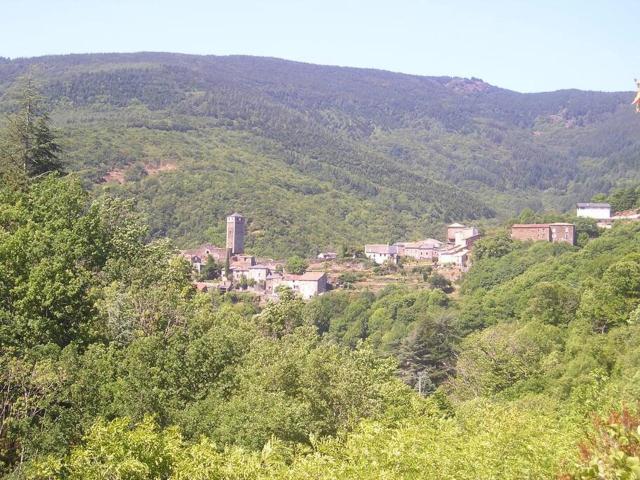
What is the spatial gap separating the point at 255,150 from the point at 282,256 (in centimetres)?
7345

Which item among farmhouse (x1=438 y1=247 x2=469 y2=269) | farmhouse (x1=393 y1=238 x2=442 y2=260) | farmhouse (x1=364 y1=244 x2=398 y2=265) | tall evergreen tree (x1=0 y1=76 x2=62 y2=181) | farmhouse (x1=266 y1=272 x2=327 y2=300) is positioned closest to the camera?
tall evergreen tree (x1=0 y1=76 x2=62 y2=181)

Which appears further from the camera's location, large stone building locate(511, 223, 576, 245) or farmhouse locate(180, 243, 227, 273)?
farmhouse locate(180, 243, 227, 273)

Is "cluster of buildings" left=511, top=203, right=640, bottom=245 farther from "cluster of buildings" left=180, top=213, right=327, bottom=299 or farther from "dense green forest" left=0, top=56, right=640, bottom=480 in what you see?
"dense green forest" left=0, top=56, right=640, bottom=480

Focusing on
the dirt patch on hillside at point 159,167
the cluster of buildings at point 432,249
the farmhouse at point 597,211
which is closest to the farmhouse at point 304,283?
the cluster of buildings at point 432,249

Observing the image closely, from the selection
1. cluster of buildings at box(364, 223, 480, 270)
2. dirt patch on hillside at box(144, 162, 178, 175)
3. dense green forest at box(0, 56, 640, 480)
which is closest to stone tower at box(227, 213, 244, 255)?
cluster of buildings at box(364, 223, 480, 270)

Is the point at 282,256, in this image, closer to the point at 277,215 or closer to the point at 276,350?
the point at 277,215

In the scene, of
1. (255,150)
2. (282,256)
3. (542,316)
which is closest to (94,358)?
(542,316)

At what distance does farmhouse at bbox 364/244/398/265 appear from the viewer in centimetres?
10481

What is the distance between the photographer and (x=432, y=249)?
106562 mm

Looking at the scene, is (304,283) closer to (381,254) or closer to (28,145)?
(381,254)

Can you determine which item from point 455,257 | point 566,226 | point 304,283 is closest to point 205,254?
point 304,283

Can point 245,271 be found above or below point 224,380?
below

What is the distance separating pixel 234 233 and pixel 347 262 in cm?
1563

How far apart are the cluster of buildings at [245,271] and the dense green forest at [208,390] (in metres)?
46.2
